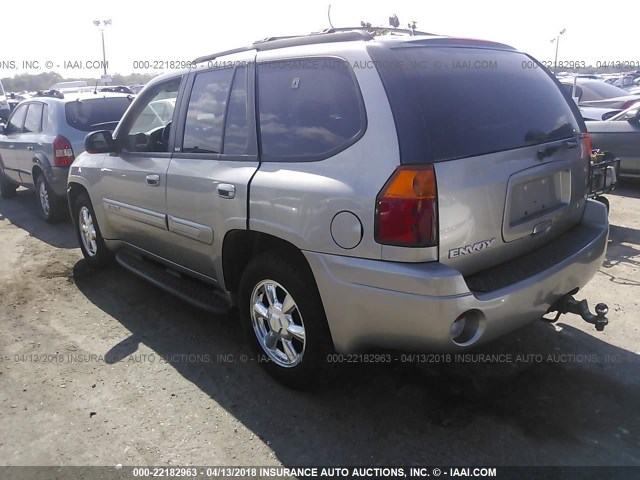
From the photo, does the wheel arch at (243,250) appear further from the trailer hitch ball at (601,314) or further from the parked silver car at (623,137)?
the parked silver car at (623,137)

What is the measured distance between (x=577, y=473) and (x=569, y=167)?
1.66m

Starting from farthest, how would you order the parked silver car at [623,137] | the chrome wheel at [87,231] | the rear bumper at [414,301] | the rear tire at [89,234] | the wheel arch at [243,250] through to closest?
the parked silver car at [623,137]
the chrome wheel at [87,231]
the rear tire at [89,234]
the wheel arch at [243,250]
the rear bumper at [414,301]

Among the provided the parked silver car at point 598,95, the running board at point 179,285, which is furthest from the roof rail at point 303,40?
the parked silver car at point 598,95

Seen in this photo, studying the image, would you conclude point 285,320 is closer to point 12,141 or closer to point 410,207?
point 410,207

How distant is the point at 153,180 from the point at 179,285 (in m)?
0.81

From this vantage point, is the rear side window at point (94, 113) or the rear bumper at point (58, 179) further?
the rear side window at point (94, 113)

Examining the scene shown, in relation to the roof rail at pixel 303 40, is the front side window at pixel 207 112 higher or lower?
lower

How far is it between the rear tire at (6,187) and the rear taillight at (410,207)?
29.3 feet

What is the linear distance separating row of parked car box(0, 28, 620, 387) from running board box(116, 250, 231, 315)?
0.07ft

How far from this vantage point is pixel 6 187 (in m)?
9.49

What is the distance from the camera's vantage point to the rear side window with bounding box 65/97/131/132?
7.17 meters

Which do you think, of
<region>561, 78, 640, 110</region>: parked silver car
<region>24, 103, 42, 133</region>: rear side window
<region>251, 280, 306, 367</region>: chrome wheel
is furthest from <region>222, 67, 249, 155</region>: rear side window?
<region>561, 78, 640, 110</region>: parked silver car

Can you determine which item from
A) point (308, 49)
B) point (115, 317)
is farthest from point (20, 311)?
point (308, 49)

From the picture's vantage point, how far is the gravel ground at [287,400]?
2.69m
